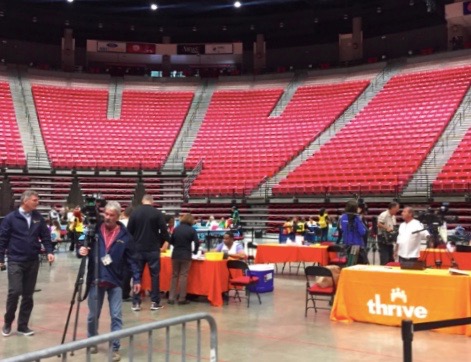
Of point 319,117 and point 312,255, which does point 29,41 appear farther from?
point 312,255

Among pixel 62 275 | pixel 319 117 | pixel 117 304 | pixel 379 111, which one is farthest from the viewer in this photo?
pixel 319 117

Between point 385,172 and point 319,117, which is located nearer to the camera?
point 385,172

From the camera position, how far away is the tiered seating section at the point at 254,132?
23.4 meters

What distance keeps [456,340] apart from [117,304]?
13.0ft

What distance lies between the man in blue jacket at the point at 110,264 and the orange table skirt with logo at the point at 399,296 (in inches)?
122

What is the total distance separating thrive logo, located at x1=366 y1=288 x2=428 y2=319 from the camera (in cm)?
651

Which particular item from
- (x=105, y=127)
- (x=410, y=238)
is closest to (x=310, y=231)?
(x=410, y=238)

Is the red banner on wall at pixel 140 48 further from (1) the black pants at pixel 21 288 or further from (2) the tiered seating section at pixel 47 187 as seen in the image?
(1) the black pants at pixel 21 288

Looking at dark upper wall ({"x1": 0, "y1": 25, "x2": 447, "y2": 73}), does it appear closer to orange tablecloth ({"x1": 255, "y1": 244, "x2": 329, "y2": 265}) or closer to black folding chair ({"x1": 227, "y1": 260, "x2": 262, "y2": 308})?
orange tablecloth ({"x1": 255, "y1": 244, "x2": 329, "y2": 265})

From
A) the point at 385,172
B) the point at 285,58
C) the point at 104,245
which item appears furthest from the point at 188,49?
the point at 104,245

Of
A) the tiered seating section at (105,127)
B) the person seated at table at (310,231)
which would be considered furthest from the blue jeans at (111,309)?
the tiered seating section at (105,127)

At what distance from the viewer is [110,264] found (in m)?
5.40

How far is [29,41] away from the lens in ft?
110

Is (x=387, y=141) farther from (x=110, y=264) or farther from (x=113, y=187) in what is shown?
(x=110, y=264)
